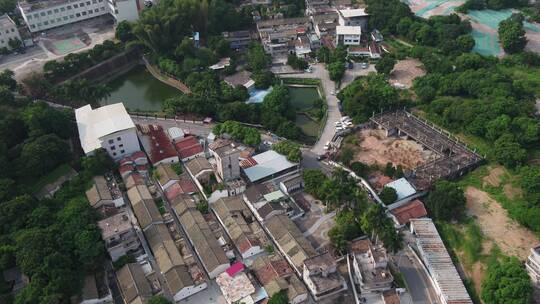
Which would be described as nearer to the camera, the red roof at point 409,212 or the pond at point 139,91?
the red roof at point 409,212

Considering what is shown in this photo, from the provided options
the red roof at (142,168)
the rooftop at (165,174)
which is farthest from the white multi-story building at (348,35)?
the red roof at (142,168)

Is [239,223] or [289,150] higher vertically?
[289,150]

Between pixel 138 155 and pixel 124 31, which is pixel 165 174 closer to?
pixel 138 155

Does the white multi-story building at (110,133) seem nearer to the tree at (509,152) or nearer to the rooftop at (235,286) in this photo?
the rooftop at (235,286)

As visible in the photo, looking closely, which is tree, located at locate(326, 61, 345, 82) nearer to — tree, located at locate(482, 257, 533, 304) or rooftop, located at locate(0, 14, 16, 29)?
tree, located at locate(482, 257, 533, 304)

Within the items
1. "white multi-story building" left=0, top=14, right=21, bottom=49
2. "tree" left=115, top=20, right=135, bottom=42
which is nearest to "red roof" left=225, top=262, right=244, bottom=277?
"tree" left=115, top=20, right=135, bottom=42

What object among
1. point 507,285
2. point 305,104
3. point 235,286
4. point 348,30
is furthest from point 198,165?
point 348,30
